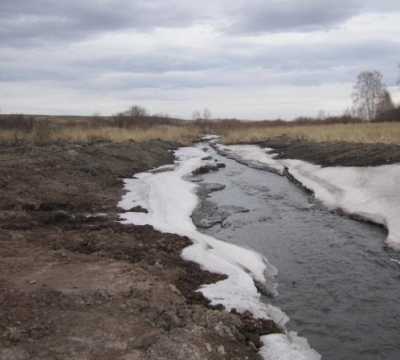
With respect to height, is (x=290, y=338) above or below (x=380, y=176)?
below

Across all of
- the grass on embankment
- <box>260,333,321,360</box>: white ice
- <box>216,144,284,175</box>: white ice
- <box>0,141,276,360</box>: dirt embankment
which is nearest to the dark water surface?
<box>260,333,321,360</box>: white ice

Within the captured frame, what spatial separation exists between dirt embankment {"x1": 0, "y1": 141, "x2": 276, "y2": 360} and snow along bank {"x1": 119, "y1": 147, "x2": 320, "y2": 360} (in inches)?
9.5

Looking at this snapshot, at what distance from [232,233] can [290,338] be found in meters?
5.34

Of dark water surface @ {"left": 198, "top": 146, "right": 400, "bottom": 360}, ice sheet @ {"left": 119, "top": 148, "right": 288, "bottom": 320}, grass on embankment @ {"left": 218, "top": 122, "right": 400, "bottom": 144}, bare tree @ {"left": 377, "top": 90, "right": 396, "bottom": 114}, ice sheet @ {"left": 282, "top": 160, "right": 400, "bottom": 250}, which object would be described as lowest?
dark water surface @ {"left": 198, "top": 146, "right": 400, "bottom": 360}

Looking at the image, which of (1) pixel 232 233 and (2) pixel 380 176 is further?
(2) pixel 380 176

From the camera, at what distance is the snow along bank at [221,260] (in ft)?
17.6

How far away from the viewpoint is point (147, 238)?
872cm

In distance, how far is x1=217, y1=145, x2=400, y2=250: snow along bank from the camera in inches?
433

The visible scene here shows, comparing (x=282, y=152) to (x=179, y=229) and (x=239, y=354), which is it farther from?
(x=239, y=354)

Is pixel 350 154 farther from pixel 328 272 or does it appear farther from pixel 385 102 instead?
pixel 385 102

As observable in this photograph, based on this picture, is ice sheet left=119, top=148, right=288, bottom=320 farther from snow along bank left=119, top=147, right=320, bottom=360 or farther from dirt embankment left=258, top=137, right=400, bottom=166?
dirt embankment left=258, top=137, right=400, bottom=166

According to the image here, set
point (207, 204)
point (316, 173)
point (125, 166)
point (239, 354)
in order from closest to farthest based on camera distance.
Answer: point (239, 354)
point (207, 204)
point (316, 173)
point (125, 166)

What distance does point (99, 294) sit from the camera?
577 cm

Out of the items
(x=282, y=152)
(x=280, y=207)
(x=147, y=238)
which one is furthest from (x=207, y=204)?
(x=282, y=152)
